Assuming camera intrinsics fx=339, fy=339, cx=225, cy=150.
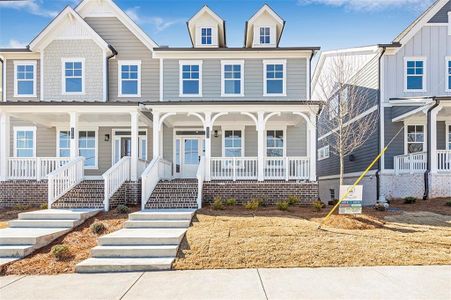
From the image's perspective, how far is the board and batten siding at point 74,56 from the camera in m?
16.4

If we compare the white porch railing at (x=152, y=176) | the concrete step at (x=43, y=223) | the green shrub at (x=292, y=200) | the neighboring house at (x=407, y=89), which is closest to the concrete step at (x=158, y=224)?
the concrete step at (x=43, y=223)

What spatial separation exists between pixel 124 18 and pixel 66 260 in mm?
13192

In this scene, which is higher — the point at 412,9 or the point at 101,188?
the point at 412,9

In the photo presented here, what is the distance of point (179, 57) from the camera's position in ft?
55.5

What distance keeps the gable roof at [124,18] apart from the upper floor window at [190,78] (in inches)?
72.9

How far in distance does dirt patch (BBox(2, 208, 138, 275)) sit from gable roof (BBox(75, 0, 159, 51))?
10055 millimetres

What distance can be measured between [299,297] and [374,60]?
1530 cm

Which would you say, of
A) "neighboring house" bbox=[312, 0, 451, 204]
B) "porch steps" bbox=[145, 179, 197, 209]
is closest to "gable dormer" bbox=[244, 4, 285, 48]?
"neighboring house" bbox=[312, 0, 451, 204]

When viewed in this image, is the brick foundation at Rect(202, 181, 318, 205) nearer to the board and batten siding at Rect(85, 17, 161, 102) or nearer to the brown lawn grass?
the brown lawn grass

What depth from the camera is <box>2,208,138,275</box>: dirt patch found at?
6953 millimetres

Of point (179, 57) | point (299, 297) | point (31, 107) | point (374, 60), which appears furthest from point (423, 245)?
point (31, 107)

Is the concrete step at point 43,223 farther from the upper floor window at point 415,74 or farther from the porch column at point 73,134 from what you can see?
the upper floor window at point 415,74

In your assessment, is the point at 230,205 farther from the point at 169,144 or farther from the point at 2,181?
the point at 2,181

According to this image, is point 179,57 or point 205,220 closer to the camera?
point 205,220
